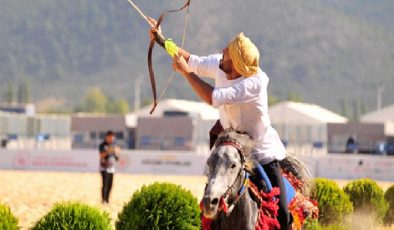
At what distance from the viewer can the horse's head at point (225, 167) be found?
23.5ft

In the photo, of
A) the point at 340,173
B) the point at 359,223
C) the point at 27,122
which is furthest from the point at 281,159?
the point at 27,122

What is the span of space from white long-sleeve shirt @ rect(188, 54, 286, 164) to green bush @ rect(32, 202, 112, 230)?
2251 mm

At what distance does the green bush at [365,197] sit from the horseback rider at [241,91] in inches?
298

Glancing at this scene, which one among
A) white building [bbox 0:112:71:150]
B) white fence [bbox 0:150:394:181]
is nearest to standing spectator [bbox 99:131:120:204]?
white fence [bbox 0:150:394:181]

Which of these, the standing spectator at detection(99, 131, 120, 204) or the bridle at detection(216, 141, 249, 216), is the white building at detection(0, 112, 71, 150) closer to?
the standing spectator at detection(99, 131, 120, 204)

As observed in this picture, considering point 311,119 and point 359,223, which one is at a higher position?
point 311,119

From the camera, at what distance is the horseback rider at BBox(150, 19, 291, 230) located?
7543mm

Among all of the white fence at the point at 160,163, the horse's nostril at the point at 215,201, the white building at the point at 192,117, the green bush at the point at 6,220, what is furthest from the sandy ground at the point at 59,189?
the white building at the point at 192,117

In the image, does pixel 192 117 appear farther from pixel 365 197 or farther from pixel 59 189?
pixel 365 197

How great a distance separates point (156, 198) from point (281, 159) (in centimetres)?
286

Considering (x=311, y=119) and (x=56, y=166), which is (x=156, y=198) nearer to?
(x=56, y=166)

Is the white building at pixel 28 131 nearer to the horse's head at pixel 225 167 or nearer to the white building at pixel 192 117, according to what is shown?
the white building at pixel 192 117

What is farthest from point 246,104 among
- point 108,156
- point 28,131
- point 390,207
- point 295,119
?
point 28,131

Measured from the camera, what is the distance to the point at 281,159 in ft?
27.2
